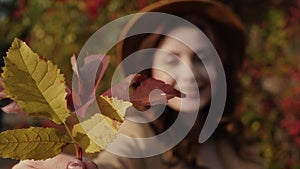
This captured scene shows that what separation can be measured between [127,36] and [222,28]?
12.7 inches

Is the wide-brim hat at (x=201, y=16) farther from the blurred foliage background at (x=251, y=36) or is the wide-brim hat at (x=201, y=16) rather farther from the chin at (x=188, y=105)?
the blurred foliage background at (x=251, y=36)

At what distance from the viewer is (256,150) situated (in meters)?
2.07

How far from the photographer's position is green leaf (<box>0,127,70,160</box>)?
2.14 ft

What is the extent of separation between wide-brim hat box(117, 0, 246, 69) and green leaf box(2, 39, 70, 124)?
3.58ft

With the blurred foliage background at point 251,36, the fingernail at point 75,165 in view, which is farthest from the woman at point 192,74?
the blurred foliage background at point 251,36

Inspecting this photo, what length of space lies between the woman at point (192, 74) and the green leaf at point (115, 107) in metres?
0.69

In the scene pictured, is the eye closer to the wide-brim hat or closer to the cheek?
the cheek

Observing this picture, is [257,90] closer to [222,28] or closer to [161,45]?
[222,28]

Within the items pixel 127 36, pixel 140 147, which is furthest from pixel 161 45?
pixel 140 147

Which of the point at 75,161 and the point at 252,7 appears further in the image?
the point at 252,7

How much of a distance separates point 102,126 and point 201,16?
1230mm

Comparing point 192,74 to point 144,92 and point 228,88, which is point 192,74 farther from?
point 144,92

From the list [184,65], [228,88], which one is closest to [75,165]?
[184,65]

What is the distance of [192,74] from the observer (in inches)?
63.5
